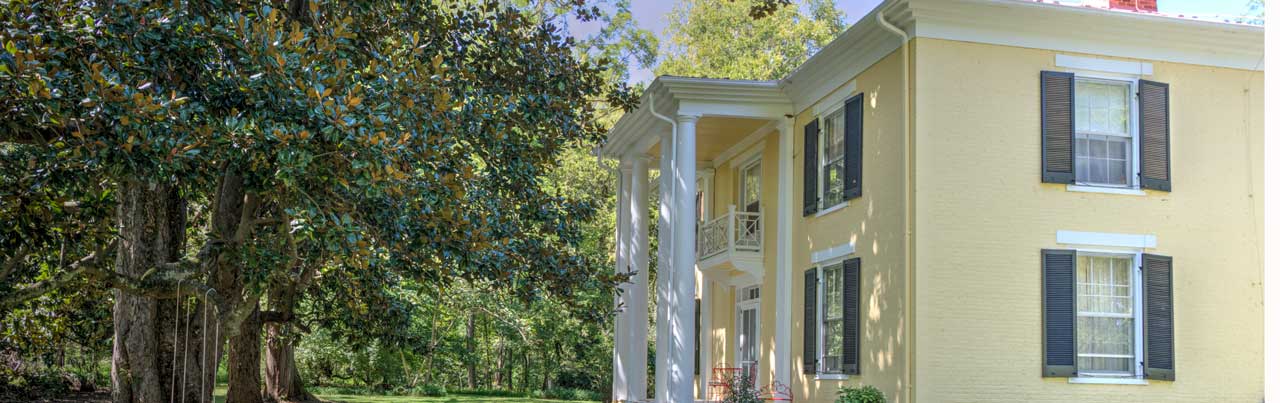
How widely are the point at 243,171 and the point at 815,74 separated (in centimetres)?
880

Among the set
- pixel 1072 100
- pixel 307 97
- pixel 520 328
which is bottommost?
pixel 520 328

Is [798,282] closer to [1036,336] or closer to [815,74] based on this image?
[815,74]

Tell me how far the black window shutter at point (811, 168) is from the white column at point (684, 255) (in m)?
1.63

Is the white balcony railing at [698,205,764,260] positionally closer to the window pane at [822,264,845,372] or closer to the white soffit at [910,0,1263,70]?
the window pane at [822,264,845,372]

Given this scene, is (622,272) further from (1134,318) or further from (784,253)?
(1134,318)

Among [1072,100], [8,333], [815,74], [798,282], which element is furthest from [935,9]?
[8,333]

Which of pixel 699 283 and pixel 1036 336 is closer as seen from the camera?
pixel 1036 336

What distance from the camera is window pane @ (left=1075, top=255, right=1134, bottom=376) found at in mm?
13883

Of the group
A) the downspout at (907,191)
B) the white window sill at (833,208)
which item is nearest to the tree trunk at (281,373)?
the white window sill at (833,208)

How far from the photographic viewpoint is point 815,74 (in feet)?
54.3

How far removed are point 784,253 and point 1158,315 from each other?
5531 mm

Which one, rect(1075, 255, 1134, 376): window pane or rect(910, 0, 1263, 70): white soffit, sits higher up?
rect(910, 0, 1263, 70): white soffit

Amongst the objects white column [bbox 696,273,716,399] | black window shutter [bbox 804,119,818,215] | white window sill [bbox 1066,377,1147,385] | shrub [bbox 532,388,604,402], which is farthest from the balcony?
shrub [bbox 532,388,604,402]

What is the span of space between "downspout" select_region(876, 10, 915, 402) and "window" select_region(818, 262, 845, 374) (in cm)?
203
